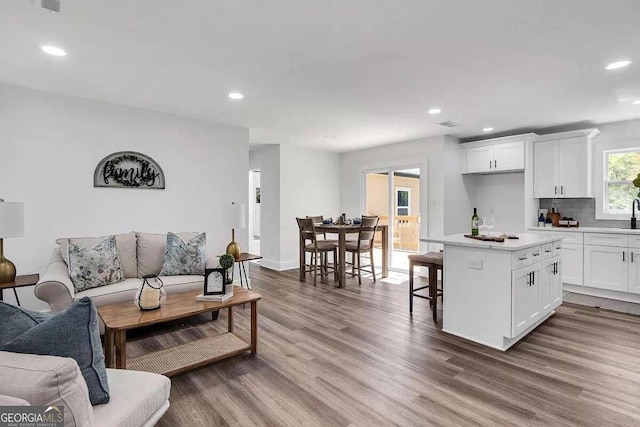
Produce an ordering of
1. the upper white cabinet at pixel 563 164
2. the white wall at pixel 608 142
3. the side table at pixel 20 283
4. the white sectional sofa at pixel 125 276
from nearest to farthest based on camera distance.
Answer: the white sectional sofa at pixel 125 276
the side table at pixel 20 283
the white wall at pixel 608 142
the upper white cabinet at pixel 563 164

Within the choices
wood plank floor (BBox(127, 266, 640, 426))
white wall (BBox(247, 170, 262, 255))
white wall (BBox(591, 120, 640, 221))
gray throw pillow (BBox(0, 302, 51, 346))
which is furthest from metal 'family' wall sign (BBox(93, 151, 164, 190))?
white wall (BBox(591, 120, 640, 221))

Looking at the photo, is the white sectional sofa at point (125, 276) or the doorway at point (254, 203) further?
the doorway at point (254, 203)

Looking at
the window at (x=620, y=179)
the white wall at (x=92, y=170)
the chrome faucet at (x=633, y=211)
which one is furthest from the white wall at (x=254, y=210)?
the chrome faucet at (x=633, y=211)

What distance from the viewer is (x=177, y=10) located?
6.96ft

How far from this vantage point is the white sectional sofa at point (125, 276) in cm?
283

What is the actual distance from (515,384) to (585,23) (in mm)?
2527

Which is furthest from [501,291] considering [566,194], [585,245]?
[566,194]

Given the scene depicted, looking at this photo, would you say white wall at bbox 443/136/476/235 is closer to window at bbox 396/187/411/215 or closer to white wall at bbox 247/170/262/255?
window at bbox 396/187/411/215

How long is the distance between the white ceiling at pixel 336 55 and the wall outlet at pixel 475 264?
173 centimetres

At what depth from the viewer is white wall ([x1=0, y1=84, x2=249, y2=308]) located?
3.52 metres

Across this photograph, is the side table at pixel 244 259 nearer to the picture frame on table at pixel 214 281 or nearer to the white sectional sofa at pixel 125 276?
the white sectional sofa at pixel 125 276

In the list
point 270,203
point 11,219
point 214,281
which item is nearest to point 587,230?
point 214,281

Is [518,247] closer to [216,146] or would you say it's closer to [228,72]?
[228,72]

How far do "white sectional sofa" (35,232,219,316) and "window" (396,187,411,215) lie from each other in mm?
3877
